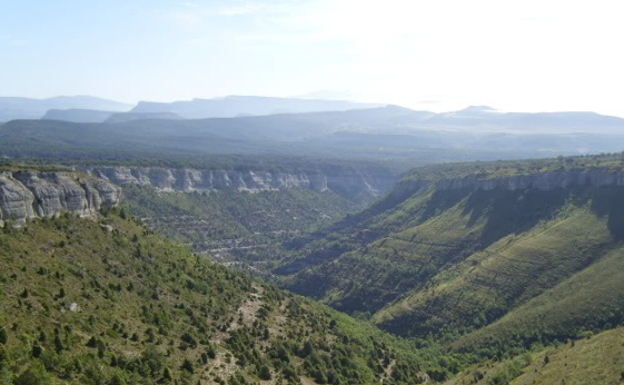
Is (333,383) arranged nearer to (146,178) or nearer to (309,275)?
(309,275)

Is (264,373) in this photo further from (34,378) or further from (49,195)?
(49,195)

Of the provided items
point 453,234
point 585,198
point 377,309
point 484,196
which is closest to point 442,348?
point 377,309

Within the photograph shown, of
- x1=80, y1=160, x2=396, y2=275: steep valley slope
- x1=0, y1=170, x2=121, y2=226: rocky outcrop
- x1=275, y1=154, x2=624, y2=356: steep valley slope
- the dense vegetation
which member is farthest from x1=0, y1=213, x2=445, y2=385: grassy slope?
the dense vegetation

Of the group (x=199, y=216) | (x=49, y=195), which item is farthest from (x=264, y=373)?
(x=199, y=216)

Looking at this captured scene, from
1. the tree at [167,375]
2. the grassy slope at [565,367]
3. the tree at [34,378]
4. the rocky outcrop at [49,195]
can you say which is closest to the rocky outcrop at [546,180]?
the grassy slope at [565,367]

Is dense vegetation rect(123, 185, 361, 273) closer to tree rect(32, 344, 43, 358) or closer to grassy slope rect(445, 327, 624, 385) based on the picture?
grassy slope rect(445, 327, 624, 385)
